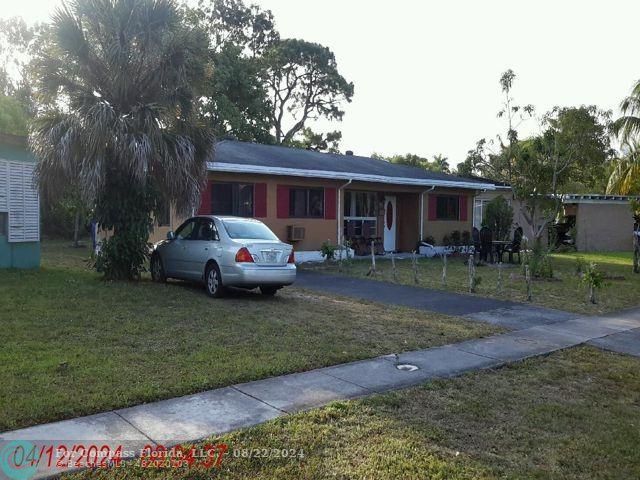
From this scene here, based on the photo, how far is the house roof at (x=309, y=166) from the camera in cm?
1639

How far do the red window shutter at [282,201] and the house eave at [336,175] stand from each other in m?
0.57

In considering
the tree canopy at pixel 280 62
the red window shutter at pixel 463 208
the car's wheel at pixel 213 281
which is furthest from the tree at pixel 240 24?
the car's wheel at pixel 213 281

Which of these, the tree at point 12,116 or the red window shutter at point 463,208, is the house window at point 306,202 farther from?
the tree at point 12,116

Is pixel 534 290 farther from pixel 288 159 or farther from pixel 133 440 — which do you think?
pixel 133 440

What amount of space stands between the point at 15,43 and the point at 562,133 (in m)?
34.4

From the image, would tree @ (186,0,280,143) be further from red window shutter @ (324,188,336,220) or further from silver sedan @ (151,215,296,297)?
silver sedan @ (151,215,296,297)

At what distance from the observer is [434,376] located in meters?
6.12

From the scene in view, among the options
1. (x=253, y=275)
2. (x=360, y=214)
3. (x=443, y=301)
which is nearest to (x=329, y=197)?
(x=360, y=214)

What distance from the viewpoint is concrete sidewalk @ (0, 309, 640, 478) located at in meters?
4.20

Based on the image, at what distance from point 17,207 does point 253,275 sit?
6789 mm

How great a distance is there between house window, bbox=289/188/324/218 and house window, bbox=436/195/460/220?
6359 millimetres

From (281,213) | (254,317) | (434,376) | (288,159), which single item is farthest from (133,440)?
(288,159)

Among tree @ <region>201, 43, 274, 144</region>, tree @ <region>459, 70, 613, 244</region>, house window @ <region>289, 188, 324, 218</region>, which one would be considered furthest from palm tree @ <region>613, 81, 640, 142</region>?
tree @ <region>201, 43, 274, 144</region>

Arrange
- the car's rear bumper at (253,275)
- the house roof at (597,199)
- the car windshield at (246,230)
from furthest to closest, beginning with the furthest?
the house roof at (597,199) < the car windshield at (246,230) < the car's rear bumper at (253,275)
